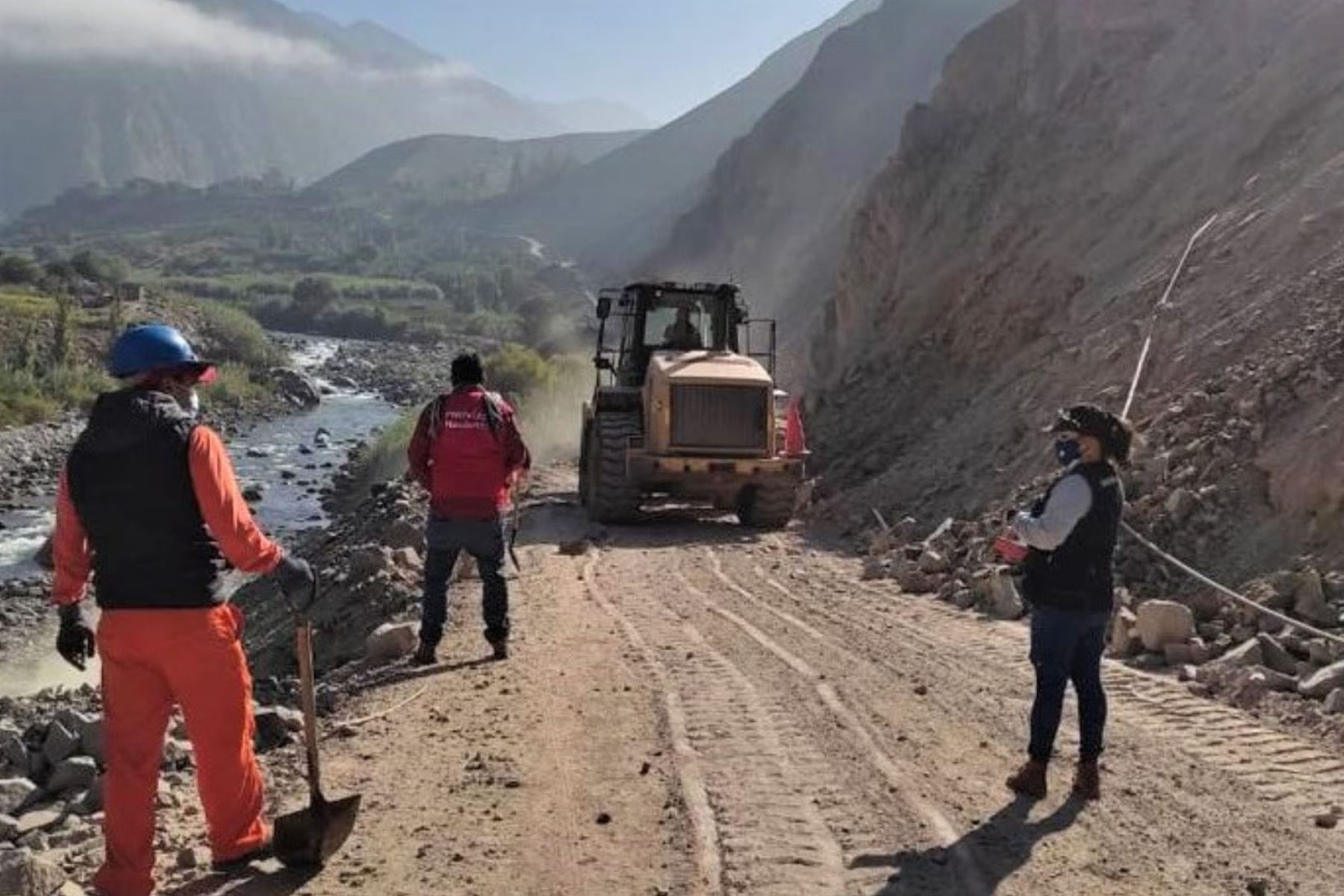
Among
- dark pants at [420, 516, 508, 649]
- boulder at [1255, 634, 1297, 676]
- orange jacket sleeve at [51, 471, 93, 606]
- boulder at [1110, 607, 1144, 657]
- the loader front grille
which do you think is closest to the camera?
orange jacket sleeve at [51, 471, 93, 606]

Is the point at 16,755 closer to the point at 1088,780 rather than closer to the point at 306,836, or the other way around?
the point at 306,836

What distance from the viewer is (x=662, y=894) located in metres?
4.71

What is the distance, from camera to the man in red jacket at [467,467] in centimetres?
802

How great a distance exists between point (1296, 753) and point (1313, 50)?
15.5 meters

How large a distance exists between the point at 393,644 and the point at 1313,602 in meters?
6.04

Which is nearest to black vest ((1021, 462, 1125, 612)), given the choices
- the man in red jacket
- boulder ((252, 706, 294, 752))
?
the man in red jacket

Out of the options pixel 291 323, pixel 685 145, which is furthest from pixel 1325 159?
pixel 685 145

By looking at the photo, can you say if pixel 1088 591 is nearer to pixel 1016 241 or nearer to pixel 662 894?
pixel 662 894

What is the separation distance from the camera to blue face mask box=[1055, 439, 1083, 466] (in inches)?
219

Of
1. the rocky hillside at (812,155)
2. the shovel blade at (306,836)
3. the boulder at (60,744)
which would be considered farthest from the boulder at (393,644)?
the rocky hillside at (812,155)

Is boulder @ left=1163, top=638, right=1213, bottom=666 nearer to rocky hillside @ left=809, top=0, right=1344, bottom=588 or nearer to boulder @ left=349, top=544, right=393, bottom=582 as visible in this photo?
rocky hillside @ left=809, top=0, right=1344, bottom=588

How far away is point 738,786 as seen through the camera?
5812 millimetres

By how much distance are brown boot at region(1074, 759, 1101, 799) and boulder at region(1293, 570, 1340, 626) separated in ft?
11.3

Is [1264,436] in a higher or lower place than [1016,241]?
lower
